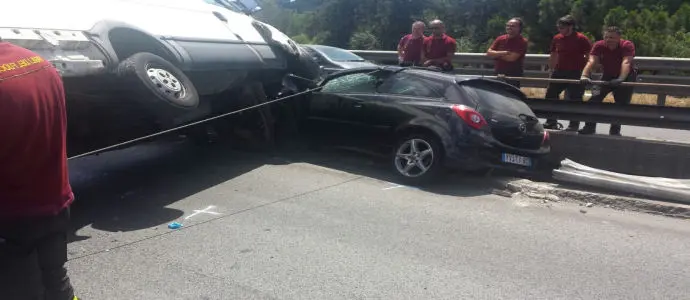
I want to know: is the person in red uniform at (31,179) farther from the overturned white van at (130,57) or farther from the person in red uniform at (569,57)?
the person in red uniform at (569,57)

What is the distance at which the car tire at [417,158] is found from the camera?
6.90 meters

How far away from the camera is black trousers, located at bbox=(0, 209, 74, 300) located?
2.38 meters

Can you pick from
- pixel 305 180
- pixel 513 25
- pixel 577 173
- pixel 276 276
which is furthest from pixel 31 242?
pixel 513 25

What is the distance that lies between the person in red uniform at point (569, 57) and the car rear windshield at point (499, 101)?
148 cm

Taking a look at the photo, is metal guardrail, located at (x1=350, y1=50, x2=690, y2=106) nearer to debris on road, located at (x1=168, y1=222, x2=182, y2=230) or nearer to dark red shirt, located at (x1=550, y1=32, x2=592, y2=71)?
dark red shirt, located at (x1=550, y1=32, x2=592, y2=71)

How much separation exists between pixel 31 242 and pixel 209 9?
5721mm

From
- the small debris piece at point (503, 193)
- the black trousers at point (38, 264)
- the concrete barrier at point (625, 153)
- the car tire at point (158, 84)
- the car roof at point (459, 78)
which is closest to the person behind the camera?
the black trousers at point (38, 264)

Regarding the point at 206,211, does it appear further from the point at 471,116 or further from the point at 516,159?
the point at 516,159

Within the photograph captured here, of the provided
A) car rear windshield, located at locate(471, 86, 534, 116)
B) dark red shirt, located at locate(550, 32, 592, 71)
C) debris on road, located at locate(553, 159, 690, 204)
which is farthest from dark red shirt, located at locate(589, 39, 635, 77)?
debris on road, located at locate(553, 159, 690, 204)

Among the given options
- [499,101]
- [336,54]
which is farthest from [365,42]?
[499,101]

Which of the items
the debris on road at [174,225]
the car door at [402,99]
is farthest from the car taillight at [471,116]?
the debris on road at [174,225]

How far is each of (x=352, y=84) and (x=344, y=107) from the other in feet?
1.14

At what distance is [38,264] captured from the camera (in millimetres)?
2465

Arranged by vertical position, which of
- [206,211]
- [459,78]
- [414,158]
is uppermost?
[459,78]
